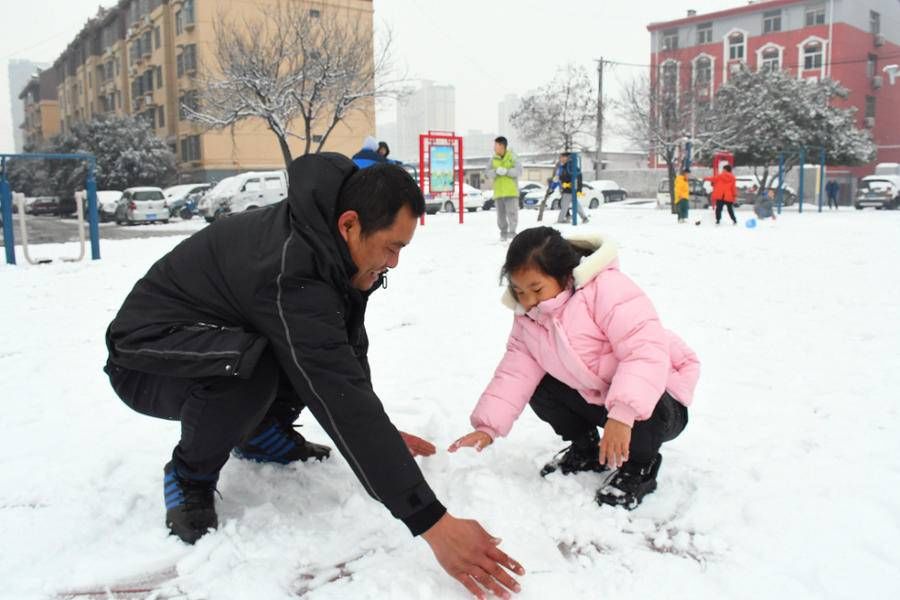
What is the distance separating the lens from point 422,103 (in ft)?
210

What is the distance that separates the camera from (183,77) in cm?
3612

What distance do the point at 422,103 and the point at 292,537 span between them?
64.6 metres

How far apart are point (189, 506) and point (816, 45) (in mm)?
44235

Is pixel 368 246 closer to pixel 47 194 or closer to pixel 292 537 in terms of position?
pixel 292 537

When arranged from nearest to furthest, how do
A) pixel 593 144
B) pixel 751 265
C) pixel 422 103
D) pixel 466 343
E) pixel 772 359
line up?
1. pixel 772 359
2. pixel 466 343
3. pixel 751 265
4. pixel 593 144
5. pixel 422 103

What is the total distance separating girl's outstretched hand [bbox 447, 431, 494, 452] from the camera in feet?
7.34

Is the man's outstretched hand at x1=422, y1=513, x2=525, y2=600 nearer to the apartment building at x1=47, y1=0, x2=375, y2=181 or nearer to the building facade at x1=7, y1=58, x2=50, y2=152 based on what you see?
the apartment building at x1=47, y1=0, x2=375, y2=181

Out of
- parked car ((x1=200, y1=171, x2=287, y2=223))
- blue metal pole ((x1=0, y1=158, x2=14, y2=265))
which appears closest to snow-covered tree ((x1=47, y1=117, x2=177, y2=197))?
parked car ((x1=200, y1=171, x2=287, y2=223))

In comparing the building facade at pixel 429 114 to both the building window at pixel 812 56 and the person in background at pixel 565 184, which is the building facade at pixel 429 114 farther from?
the person in background at pixel 565 184

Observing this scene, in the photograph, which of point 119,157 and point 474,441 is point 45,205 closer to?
point 119,157

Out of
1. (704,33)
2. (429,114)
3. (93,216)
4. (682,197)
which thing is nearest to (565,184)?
(682,197)

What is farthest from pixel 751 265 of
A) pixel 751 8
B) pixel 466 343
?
pixel 751 8

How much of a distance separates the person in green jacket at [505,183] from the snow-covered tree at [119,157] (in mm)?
26228

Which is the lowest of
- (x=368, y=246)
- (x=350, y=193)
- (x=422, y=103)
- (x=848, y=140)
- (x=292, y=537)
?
(x=292, y=537)
